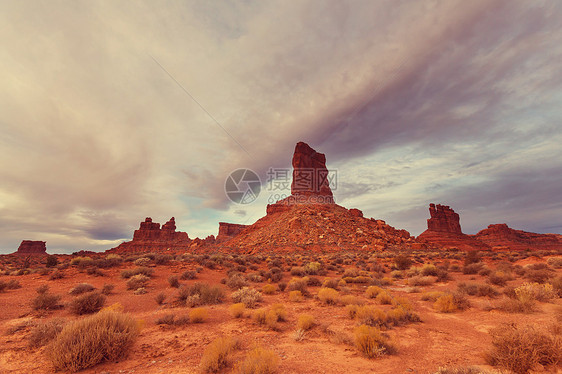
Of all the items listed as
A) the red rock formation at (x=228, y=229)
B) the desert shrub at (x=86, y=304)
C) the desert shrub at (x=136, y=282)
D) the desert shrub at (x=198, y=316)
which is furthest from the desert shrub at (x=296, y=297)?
the red rock formation at (x=228, y=229)

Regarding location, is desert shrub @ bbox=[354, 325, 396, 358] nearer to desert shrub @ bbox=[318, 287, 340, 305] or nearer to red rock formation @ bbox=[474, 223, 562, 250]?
desert shrub @ bbox=[318, 287, 340, 305]

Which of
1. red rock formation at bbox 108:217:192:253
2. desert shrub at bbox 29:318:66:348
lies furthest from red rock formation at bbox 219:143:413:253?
red rock formation at bbox 108:217:192:253

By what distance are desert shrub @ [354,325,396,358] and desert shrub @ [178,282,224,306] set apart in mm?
6933

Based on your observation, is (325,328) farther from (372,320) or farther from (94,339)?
(94,339)

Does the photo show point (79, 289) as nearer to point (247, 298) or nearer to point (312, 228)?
point (247, 298)

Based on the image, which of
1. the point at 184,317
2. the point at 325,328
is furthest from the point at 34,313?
the point at 325,328

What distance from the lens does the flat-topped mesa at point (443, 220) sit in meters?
75.3

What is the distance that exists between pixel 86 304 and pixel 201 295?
419 centimetres

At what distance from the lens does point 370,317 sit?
7410mm

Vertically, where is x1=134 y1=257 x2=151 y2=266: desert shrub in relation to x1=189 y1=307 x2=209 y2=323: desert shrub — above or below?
above

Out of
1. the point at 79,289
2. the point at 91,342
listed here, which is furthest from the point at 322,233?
the point at 91,342

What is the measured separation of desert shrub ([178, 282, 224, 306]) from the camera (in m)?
9.89

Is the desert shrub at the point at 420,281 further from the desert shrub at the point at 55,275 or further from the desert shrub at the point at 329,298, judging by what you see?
the desert shrub at the point at 55,275

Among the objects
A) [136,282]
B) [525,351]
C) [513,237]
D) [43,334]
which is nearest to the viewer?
[525,351]
